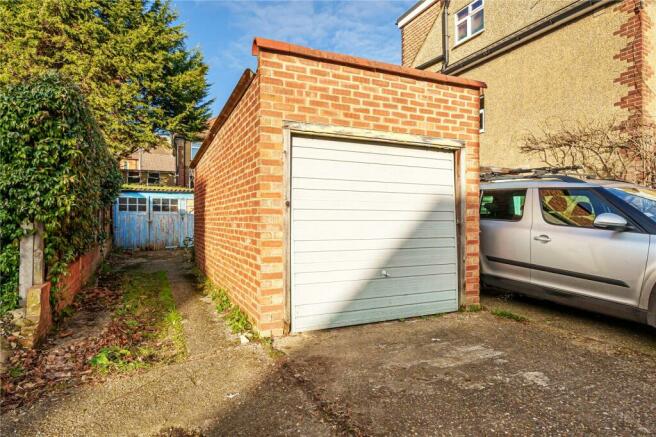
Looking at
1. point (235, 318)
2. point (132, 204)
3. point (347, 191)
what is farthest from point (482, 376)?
A: point (132, 204)

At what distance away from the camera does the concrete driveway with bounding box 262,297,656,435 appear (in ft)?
7.24

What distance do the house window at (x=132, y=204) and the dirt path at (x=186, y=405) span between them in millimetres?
12059

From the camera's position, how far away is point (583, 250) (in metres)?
3.91

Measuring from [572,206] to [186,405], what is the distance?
4672 mm

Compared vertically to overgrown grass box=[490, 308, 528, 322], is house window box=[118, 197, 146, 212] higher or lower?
higher

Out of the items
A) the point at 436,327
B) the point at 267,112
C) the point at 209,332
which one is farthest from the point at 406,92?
the point at 209,332

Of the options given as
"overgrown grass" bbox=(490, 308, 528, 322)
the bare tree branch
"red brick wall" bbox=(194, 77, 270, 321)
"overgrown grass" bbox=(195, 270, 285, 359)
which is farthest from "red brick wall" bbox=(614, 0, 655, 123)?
"overgrown grass" bbox=(195, 270, 285, 359)

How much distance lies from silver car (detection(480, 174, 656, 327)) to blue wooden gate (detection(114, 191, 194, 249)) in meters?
11.1

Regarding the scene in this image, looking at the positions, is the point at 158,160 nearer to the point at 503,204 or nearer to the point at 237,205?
the point at 237,205

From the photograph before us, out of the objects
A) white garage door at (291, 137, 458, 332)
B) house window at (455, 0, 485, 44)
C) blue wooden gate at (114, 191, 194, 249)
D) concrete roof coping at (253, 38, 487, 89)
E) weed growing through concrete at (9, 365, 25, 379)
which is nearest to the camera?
weed growing through concrete at (9, 365, 25, 379)

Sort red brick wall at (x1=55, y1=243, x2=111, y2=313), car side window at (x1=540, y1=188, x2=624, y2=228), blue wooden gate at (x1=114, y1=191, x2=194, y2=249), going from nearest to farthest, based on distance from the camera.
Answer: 1. car side window at (x1=540, y1=188, x2=624, y2=228)
2. red brick wall at (x1=55, y1=243, x2=111, y2=313)
3. blue wooden gate at (x1=114, y1=191, x2=194, y2=249)

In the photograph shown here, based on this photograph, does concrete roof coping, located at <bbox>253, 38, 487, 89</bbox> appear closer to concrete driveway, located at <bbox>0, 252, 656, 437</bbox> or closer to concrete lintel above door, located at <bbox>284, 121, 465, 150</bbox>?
concrete lintel above door, located at <bbox>284, 121, 465, 150</bbox>

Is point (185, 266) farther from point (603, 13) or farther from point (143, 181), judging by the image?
point (143, 181)

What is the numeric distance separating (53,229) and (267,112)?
2.70 metres
